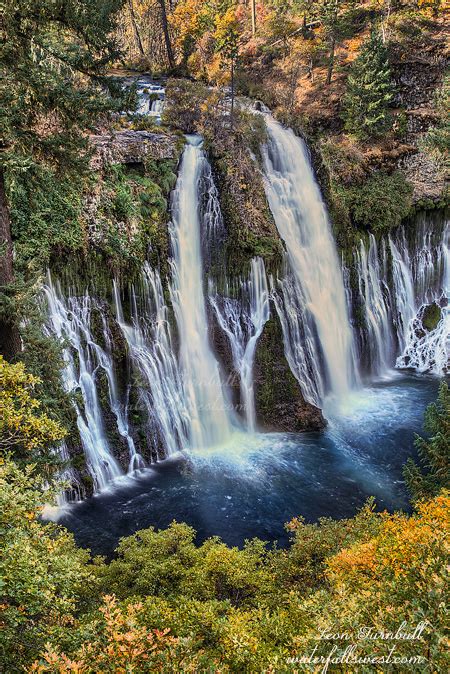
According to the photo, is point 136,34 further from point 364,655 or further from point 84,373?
point 364,655

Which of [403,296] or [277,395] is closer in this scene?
[277,395]

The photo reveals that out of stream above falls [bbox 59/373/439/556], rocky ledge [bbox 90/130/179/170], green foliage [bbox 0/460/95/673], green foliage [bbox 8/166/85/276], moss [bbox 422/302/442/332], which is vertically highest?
rocky ledge [bbox 90/130/179/170]

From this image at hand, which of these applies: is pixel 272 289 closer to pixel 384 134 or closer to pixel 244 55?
pixel 384 134

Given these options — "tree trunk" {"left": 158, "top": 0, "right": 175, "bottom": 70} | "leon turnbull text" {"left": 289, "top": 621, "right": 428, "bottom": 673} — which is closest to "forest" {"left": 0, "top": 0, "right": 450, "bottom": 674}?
"leon turnbull text" {"left": 289, "top": 621, "right": 428, "bottom": 673}

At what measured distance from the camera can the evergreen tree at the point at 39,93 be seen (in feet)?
25.0

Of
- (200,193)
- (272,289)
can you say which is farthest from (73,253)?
(272,289)

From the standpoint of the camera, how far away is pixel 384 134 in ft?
87.1

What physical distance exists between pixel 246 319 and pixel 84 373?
7283mm

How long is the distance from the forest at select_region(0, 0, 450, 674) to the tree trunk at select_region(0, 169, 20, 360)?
5cm

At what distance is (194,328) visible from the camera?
58.0 feet

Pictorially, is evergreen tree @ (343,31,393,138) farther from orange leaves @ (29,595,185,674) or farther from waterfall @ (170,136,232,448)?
orange leaves @ (29,595,185,674)

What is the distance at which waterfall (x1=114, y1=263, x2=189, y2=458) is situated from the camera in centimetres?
1589

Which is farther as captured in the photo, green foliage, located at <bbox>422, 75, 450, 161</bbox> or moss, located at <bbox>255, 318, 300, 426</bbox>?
green foliage, located at <bbox>422, 75, 450, 161</bbox>

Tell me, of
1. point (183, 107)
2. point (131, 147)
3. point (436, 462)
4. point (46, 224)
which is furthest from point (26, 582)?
point (183, 107)
